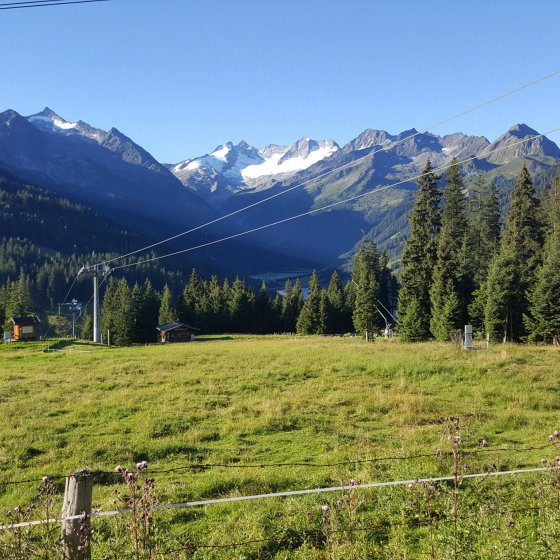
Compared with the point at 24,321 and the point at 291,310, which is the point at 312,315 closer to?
the point at 291,310

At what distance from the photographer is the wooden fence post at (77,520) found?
486 centimetres

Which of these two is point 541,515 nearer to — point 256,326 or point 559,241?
point 559,241

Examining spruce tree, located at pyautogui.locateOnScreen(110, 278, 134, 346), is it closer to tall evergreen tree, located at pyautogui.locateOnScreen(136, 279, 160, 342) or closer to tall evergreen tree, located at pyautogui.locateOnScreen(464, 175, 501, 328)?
tall evergreen tree, located at pyautogui.locateOnScreen(136, 279, 160, 342)

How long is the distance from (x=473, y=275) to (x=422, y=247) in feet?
22.9

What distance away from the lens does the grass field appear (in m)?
8.32

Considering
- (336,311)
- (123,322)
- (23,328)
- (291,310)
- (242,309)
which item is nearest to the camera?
(23,328)

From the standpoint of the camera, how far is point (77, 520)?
16.1 feet

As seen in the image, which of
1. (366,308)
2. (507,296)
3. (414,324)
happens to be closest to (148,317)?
(366,308)

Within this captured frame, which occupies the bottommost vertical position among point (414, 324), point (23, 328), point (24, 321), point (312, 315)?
point (23, 328)

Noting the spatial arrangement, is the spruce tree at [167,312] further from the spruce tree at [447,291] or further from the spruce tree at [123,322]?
the spruce tree at [447,291]

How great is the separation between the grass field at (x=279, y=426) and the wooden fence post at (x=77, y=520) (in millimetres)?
1740

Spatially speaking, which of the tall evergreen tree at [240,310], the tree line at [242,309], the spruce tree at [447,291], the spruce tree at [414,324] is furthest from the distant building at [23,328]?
the spruce tree at [447,291]

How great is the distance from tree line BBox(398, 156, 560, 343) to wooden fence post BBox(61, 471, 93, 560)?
1673 inches

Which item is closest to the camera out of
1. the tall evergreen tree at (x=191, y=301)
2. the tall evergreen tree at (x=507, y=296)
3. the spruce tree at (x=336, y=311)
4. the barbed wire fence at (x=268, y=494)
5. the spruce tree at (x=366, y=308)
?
the barbed wire fence at (x=268, y=494)
